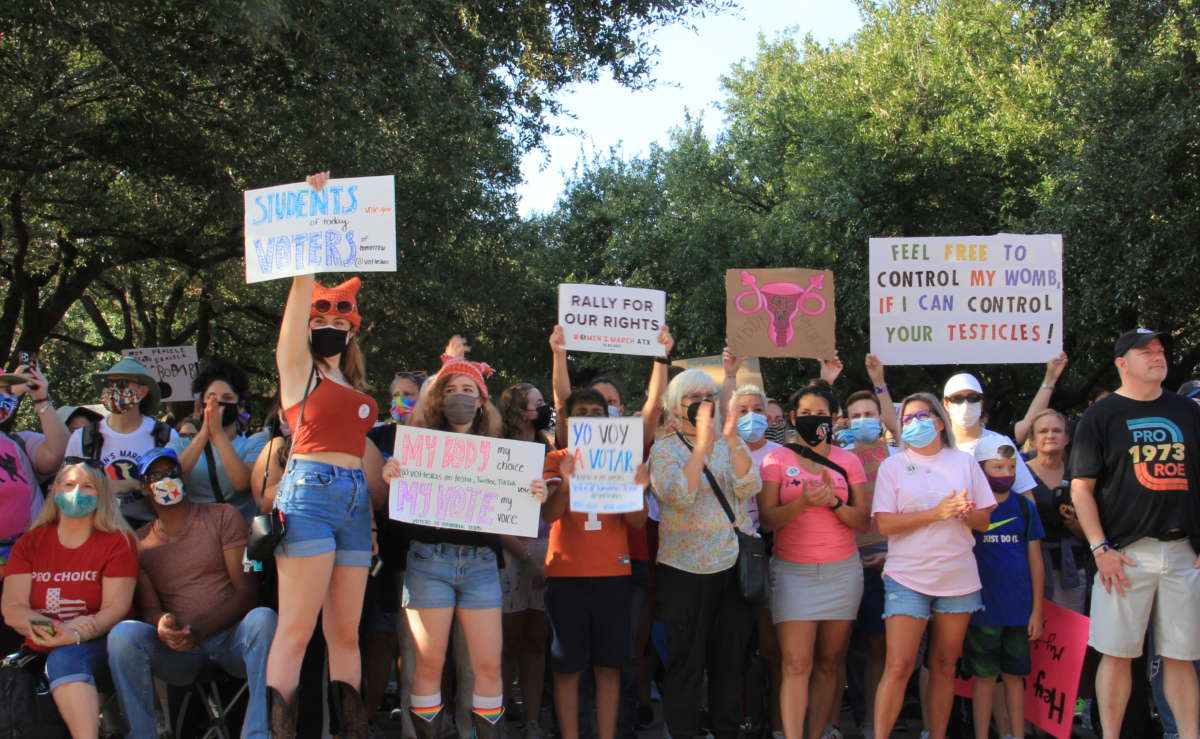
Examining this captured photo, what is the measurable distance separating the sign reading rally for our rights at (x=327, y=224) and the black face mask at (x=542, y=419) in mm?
1448

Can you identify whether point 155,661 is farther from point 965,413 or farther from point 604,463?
point 965,413

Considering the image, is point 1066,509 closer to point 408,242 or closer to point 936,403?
point 936,403

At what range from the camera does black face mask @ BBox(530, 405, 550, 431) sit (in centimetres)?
674

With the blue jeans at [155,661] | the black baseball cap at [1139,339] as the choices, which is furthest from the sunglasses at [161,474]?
the black baseball cap at [1139,339]

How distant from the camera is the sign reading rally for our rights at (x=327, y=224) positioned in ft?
18.2

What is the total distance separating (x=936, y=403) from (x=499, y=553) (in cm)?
241

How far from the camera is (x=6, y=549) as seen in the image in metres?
6.12

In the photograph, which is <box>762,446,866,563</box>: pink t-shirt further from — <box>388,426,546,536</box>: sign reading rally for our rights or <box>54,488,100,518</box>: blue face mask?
<box>54,488,100,518</box>: blue face mask

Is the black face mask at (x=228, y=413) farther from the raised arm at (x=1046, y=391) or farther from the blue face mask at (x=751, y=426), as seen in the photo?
the raised arm at (x=1046, y=391)

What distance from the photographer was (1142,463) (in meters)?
5.63

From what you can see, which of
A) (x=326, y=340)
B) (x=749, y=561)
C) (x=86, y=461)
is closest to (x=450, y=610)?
(x=326, y=340)

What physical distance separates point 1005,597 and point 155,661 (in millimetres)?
4347

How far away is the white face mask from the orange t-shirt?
200cm

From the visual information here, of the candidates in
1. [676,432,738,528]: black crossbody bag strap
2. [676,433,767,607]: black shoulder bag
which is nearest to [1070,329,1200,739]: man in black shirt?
[676,433,767,607]: black shoulder bag
